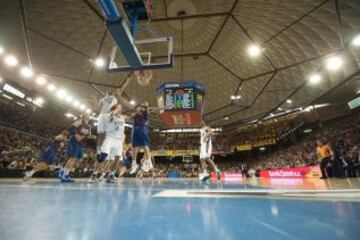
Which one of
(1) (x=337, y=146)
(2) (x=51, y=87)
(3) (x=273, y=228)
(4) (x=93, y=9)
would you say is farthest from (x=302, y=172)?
(2) (x=51, y=87)

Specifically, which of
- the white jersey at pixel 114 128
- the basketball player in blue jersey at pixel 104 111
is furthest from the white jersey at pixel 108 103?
the white jersey at pixel 114 128

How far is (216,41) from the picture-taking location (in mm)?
12727

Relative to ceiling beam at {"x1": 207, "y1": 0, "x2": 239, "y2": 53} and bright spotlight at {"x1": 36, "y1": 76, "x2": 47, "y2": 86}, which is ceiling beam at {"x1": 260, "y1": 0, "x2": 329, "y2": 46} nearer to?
ceiling beam at {"x1": 207, "y1": 0, "x2": 239, "y2": 53}

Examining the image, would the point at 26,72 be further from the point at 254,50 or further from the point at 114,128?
the point at 254,50

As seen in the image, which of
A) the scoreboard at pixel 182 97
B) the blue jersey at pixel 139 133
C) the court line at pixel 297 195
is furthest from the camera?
the scoreboard at pixel 182 97

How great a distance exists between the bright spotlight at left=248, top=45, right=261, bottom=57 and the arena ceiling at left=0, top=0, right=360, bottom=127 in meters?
0.30

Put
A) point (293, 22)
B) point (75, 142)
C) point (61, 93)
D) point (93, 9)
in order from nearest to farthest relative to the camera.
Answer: point (75, 142) < point (93, 9) < point (293, 22) < point (61, 93)

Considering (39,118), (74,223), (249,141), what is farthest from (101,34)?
(249,141)

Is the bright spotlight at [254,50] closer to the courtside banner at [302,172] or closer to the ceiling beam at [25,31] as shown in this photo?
the courtside banner at [302,172]

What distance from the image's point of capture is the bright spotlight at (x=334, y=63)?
1281 cm

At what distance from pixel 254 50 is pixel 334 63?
4851 millimetres

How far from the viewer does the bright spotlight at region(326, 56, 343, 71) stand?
12806 millimetres

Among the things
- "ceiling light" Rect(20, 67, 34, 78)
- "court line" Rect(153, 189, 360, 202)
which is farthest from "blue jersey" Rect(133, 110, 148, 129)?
"ceiling light" Rect(20, 67, 34, 78)

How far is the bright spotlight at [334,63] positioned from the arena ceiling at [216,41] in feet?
1.05
